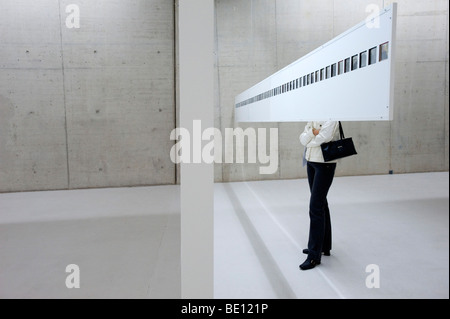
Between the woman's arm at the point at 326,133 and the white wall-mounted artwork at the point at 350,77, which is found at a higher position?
the white wall-mounted artwork at the point at 350,77

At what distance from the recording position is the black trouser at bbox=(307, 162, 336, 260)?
1.97 meters

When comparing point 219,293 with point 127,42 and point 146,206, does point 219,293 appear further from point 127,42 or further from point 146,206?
point 127,42

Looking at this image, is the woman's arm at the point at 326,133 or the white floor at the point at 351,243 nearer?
the white floor at the point at 351,243

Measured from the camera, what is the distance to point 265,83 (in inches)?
123

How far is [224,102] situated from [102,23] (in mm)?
2295

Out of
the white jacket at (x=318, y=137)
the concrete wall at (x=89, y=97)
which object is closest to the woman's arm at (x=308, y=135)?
the white jacket at (x=318, y=137)

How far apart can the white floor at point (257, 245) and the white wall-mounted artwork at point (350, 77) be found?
0.37 metres

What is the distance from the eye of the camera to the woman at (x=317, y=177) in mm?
1873

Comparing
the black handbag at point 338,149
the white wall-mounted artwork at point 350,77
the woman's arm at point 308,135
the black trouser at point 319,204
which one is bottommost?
the black trouser at point 319,204

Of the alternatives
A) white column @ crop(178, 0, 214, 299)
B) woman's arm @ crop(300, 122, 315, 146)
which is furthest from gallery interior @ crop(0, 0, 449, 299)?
woman's arm @ crop(300, 122, 315, 146)

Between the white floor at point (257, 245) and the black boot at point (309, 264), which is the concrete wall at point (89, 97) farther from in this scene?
the black boot at point (309, 264)

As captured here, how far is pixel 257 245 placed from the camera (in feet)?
8.66

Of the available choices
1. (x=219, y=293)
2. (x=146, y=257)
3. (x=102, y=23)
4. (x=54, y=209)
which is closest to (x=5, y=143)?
(x=54, y=209)

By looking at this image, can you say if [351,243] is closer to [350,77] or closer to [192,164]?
[350,77]
